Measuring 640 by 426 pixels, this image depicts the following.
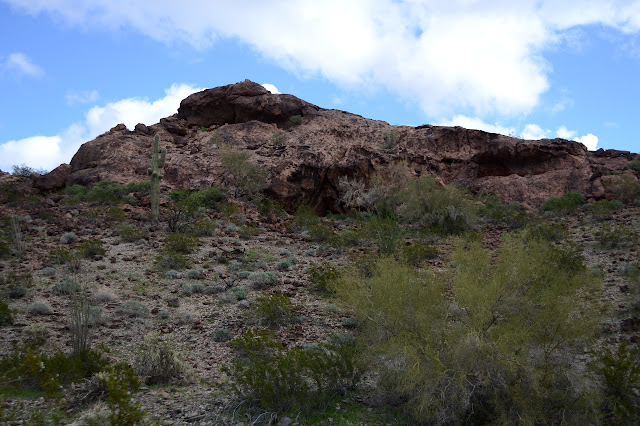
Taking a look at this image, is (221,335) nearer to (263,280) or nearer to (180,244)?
(263,280)

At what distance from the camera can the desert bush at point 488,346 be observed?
4273 mm

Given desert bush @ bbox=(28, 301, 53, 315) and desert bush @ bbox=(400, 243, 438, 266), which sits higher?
desert bush @ bbox=(400, 243, 438, 266)

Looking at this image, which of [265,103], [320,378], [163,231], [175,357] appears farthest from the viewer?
[265,103]

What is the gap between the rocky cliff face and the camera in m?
22.9

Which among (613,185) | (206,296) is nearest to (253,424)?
(206,296)

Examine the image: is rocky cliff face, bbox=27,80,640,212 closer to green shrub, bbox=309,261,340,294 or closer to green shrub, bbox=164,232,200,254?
green shrub, bbox=164,232,200,254

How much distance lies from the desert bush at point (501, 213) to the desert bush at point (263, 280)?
34.1ft

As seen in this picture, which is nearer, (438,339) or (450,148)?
(438,339)

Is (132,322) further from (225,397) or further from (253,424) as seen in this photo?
(253,424)

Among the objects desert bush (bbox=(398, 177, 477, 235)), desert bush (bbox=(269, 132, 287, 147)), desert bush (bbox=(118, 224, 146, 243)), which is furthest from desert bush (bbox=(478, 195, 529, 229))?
desert bush (bbox=(118, 224, 146, 243))

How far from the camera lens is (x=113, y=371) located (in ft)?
16.2

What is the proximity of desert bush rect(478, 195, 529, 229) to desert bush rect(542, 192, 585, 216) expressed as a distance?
1128mm

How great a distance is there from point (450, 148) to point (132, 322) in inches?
837

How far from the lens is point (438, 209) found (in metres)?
16.9
